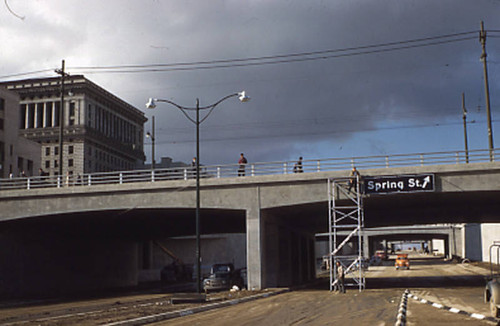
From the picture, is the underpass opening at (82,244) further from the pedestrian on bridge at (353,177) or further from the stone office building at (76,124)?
the stone office building at (76,124)

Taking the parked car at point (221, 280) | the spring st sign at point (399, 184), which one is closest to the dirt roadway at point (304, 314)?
the spring st sign at point (399, 184)

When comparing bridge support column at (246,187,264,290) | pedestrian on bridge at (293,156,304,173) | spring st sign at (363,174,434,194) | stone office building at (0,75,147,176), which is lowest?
bridge support column at (246,187,264,290)

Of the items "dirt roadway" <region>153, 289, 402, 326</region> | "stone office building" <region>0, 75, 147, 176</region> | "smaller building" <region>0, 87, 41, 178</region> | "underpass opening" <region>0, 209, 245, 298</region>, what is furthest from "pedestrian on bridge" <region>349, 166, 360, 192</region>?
"stone office building" <region>0, 75, 147, 176</region>

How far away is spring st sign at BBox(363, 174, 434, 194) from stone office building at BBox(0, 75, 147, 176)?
101947 millimetres

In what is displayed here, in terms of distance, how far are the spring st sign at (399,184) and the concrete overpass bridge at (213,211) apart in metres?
0.41

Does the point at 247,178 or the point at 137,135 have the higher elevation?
the point at 137,135

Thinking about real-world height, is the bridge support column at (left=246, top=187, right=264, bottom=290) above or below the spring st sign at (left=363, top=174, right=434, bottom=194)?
below

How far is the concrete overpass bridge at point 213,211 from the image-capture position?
1353 inches

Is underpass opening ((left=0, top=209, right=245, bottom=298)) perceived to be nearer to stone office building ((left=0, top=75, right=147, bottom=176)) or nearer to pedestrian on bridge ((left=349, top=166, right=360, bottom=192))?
pedestrian on bridge ((left=349, top=166, right=360, bottom=192))

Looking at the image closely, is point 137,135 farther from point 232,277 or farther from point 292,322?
point 292,322

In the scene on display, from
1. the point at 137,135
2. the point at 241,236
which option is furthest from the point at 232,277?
the point at 137,135

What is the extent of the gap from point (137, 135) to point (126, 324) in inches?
6000

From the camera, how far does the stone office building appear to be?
13212 centimetres

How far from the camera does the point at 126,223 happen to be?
1770 inches
